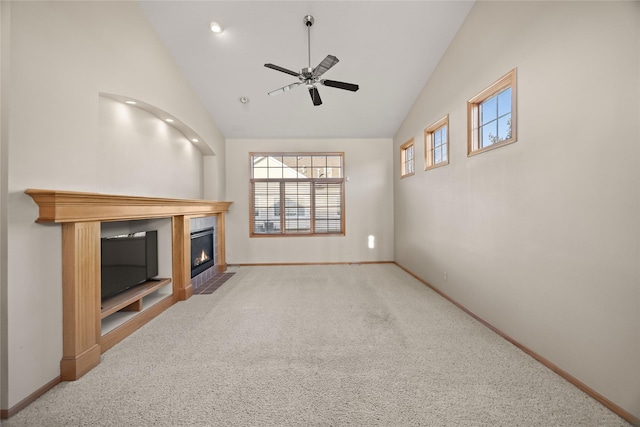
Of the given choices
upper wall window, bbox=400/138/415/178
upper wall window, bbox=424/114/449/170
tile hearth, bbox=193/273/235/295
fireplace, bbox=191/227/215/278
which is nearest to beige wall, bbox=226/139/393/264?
upper wall window, bbox=400/138/415/178

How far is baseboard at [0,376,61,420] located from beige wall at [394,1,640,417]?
151 inches

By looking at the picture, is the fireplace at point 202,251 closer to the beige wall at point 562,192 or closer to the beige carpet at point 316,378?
the beige carpet at point 316,378

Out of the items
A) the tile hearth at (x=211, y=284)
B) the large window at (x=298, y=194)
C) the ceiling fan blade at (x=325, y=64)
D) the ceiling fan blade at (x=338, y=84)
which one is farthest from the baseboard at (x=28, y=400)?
the large window at (x=298, y=194)

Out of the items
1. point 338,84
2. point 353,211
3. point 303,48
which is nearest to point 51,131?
point 338,84

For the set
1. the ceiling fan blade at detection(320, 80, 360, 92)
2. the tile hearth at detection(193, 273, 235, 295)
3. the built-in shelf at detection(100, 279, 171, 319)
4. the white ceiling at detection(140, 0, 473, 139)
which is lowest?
the tile hearth at detection(193, 273, 235, 295)

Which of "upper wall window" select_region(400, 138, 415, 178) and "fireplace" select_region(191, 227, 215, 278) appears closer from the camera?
"fireplace" select_region(191, 227, 215, 278)

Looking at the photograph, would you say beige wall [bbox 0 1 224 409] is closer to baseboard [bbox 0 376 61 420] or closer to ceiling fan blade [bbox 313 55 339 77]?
baseboard [bbox 0 376 61 420]

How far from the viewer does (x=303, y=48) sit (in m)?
3.52

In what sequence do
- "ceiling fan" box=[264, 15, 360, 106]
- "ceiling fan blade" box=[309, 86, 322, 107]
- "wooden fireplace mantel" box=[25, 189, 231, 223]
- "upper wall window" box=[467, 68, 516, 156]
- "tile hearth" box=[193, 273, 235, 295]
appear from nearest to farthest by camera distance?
"wooden fireplace mantel" box=[25, 189, 231, 223]
"upper wall window" box=[467, 68, 516, 156]
"ceiling fan" box=[264, 15, 360, 106]
"ceiling fan blade" box=[309, 86, 322, 107]
"tile hearth" box=[193, 273, 235, 295]

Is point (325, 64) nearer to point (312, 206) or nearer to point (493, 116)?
point (493, 116)

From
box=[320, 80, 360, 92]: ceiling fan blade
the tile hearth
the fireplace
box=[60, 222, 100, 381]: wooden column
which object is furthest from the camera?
the fireplace

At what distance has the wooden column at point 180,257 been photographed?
3618mm

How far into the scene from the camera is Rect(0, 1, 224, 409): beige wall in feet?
5.32

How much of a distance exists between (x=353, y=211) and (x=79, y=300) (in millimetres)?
4826
